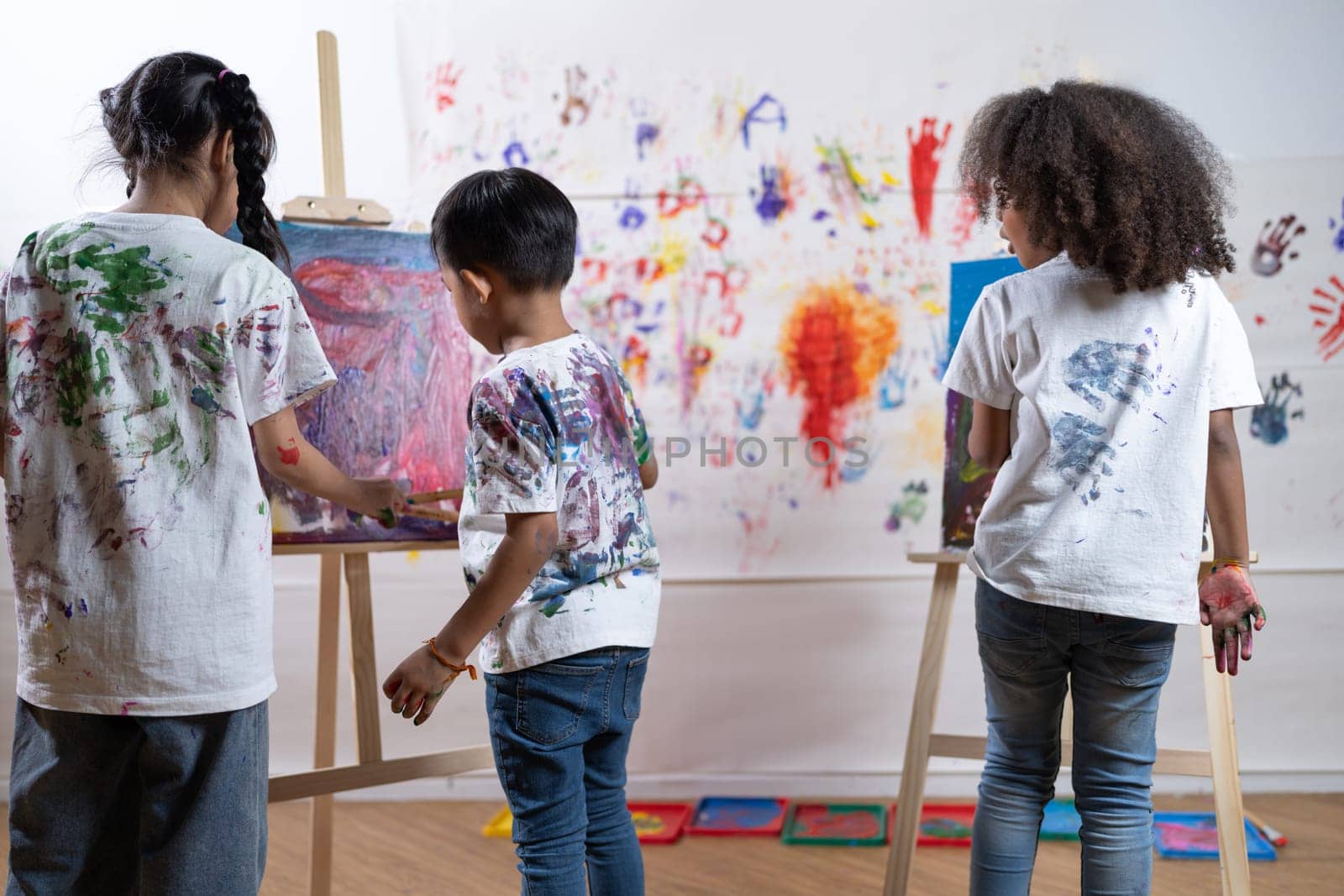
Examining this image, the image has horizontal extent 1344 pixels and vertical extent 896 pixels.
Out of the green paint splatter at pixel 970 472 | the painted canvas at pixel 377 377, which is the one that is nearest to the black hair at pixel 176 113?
A: the painted canvas at pixel 377 377

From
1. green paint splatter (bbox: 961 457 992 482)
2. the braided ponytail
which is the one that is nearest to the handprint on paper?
green paint splatter (bbox: 961 457 992 482)

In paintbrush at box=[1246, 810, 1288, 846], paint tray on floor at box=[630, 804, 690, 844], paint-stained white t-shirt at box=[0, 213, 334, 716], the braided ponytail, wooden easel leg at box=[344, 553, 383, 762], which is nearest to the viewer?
paint-stained white t-shirt at box=[0, 213, 334, 716]

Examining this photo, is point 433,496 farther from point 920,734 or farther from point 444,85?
point 444,85

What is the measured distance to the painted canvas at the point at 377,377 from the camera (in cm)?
182

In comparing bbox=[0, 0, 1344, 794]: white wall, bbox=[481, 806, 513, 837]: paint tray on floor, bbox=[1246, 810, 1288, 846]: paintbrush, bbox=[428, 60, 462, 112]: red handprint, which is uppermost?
bbox=[428, 60, 462, 112]: red handprint

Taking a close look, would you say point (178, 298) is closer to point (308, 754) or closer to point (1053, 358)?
point (1053, 358)

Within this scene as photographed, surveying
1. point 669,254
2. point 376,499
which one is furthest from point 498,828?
point 669,254

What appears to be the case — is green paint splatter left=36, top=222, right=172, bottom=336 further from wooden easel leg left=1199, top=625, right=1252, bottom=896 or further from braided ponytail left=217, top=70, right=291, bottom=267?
wooden easel leg left=1199, top=625, right=1252, bottom=896

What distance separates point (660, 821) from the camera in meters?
2.43

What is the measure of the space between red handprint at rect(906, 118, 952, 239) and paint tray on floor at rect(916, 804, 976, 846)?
131 cm

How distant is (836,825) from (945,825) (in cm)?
24

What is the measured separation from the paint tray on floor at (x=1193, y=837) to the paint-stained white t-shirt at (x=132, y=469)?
6.21ft

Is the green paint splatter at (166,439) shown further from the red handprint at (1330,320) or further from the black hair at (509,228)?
the red handprint at (1330,320)

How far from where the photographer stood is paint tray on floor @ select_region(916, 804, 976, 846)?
90.4 inches
